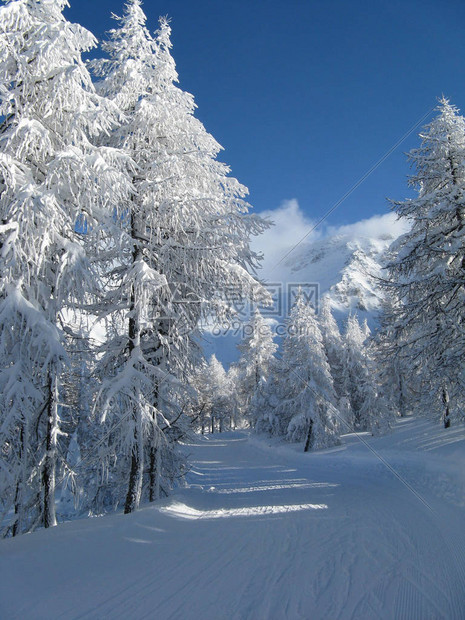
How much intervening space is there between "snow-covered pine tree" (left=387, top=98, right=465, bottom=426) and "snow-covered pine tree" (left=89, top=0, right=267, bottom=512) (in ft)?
19.4

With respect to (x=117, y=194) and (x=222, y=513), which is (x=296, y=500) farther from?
(x=117, y=194)

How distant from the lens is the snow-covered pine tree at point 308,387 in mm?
25203

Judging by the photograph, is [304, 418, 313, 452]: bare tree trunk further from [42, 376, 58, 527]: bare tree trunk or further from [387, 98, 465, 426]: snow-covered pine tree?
[42, 376, 58, 527]: bare tree trunk

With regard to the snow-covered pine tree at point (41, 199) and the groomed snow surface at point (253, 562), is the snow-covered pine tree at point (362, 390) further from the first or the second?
the snow-covered pine tree at point (41, 199)

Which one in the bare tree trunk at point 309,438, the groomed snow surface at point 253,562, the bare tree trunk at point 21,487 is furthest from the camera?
the bare tree trunk at point 309,438

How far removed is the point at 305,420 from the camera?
25.2 metres

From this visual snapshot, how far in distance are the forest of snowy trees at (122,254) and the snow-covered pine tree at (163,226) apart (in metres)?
0.05

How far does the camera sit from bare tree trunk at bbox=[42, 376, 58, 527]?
7.42 meters

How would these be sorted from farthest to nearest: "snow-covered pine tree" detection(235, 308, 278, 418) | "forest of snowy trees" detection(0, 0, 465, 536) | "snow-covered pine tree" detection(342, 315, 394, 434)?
"snow-covered pine tree" detection(235, 308, 278, 418), "snow-covered pine tree" detection(342, 315, 394, 434), "forest of snowy trees" detection(0, 0, 465, 536)

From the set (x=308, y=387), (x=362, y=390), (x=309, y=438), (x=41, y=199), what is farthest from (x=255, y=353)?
(x=41, y=199)

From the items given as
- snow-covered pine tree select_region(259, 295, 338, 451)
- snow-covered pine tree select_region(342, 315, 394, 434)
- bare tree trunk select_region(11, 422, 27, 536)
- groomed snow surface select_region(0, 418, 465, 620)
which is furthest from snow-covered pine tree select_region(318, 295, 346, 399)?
bare tree trunk select_region(11, 422, 27, 536)

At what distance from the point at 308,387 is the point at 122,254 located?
21.2m

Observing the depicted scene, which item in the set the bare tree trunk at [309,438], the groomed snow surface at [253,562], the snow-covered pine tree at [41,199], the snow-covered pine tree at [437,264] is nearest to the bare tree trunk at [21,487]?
the snow-covered pine tree at [41,199]

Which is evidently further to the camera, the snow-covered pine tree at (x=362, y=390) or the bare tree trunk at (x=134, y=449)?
the snow-covered pine tree at (x=362, y=390)
